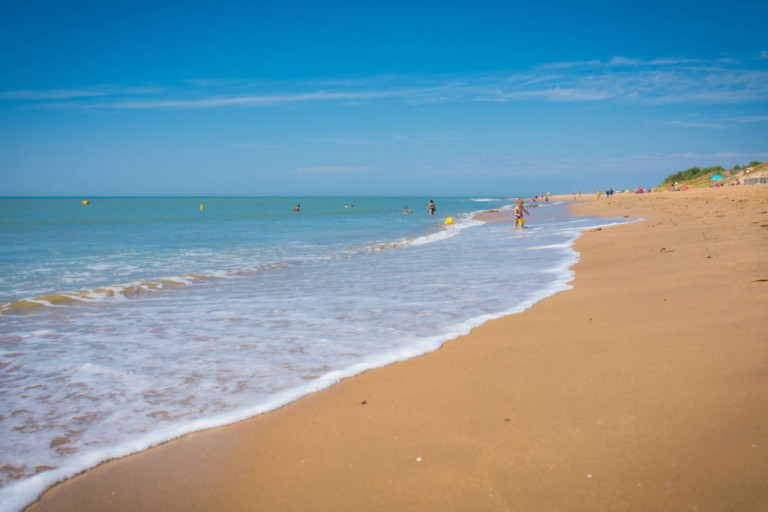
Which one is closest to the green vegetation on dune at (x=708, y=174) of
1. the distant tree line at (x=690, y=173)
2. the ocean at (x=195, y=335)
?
the distant tree line at (x=690, y=173)

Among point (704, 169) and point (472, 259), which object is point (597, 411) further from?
point (704, 169)

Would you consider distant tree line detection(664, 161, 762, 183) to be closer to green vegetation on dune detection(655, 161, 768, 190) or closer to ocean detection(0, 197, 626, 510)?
green vegetation on dune detection(655, 161, 768, 190)

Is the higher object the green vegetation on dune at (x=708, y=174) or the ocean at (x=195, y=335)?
the green vegetation on dune at (x=708, y=174)

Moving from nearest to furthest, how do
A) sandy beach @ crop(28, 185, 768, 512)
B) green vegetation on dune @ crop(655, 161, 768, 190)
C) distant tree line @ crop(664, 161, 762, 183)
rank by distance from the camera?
sandy beach @ crop(28, 185, 768, 512), green vegetation on dune @ crop(655, 161, 768, 190), distant tree line @ crop(664, 161, 762, 183)

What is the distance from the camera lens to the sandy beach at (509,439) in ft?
9.18

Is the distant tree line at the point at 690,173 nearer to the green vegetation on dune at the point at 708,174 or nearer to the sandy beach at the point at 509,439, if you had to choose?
the green vegetation on dune at the point at 708,174

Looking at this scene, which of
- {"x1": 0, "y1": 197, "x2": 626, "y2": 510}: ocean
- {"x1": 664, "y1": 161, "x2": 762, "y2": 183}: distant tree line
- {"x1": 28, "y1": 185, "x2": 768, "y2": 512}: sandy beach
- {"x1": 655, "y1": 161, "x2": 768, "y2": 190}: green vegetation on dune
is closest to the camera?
{"x1": 28, "y1": 185, "x2": 768, "y2": 512}: sandy beach

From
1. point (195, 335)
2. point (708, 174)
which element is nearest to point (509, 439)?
point (195, 335)

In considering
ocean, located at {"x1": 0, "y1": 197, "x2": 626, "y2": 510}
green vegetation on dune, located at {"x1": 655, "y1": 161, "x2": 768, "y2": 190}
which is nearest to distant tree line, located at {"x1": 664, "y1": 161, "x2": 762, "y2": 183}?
green vegetation on dune, located at {"x1": 655, "y1": 161, "x2": 768, "y2": 190}

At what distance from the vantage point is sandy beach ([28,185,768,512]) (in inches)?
110

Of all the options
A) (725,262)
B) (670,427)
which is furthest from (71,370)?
(725,262)

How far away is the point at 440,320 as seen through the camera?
7.21m

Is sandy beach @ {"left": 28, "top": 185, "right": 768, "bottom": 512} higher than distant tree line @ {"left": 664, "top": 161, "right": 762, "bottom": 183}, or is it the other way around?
distant tree line @ {"left": 664, "top": 161, "right": 762, "bottom": 183}

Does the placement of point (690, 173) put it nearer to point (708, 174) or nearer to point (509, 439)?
point (708, 174)
